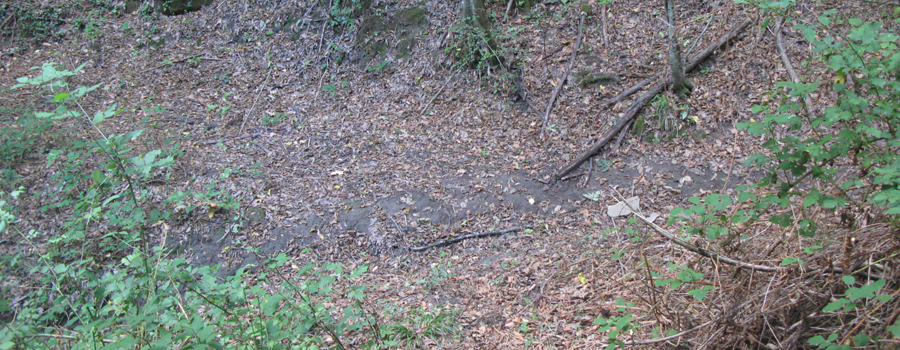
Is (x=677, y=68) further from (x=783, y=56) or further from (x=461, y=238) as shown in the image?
(x=461, y=238)

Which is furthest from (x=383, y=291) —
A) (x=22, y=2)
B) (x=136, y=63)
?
(x=22, y=2)

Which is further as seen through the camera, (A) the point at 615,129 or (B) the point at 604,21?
(B) the point at 604,21

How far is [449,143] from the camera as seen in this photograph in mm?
7527

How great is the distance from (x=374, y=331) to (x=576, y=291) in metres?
1.87

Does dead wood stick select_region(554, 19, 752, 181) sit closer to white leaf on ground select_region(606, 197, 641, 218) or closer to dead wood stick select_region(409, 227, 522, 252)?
white leaf on ground select_region(606, 197, 641, 218)

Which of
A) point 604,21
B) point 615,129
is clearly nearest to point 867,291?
point 615,129

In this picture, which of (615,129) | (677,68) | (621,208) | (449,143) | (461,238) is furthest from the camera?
(449,143)

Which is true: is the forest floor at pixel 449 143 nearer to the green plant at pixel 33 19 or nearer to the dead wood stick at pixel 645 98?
the dead wood stick at pixel 645 98

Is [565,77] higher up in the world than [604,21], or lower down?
lower down

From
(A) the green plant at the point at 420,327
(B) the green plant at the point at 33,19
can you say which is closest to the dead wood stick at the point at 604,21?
(A) the green plant at the point at 420,327

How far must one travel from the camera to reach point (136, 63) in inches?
394

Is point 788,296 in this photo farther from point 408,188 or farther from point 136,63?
point 136,63

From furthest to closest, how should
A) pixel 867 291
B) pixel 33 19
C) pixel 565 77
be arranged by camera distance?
pixel 33 19 → pixel 565 77 → pixel 867 291

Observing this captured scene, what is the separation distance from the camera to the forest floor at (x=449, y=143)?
15.1 ft
